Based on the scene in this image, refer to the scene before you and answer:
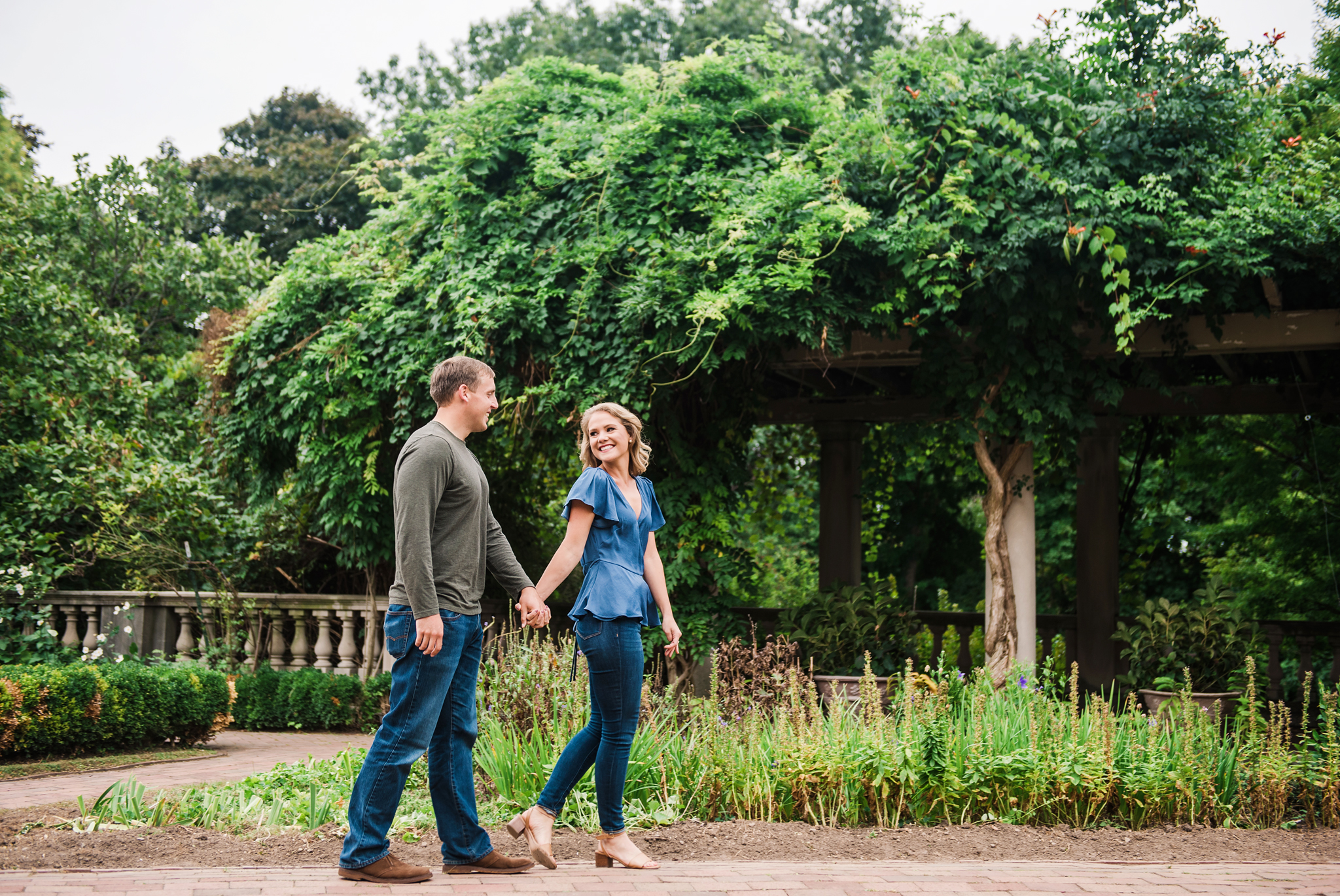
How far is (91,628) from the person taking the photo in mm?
9352

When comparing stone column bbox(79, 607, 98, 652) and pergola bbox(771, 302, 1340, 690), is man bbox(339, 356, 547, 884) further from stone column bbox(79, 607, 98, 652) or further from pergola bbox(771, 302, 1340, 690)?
stone column bbox(79, 607, 98, 652)

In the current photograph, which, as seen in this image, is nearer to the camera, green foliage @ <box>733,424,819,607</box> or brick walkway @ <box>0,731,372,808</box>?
brick walkway @ <box>0,731,372,808</box>

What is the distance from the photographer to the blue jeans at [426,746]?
130 inches

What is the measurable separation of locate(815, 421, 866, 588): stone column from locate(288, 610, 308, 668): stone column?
5.00 m

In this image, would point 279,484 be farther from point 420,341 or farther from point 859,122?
point 859,122

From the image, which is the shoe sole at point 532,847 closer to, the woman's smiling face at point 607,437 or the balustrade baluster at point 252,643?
the woman's smiling face at point 607,437

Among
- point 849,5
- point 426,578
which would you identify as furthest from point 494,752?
point 849,5

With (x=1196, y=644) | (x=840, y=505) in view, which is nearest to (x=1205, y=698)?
(x=1196, y=644)

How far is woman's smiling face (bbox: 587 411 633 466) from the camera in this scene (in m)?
3.83

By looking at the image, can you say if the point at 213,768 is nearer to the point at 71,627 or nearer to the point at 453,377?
the point at 453,377

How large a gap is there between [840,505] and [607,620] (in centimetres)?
740

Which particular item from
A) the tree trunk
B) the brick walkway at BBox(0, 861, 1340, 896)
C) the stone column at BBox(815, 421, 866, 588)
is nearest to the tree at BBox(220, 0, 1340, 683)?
the tree trunk

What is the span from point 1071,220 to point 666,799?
420cm

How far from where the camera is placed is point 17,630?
923 centimetres
